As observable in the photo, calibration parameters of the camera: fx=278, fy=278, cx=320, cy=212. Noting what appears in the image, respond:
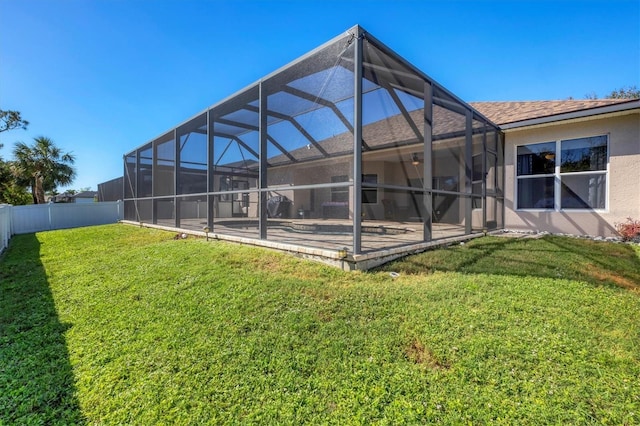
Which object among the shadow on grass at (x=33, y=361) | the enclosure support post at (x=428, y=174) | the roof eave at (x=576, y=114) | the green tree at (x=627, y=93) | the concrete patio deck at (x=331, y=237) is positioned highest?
the green tree at (x=627, y=93)

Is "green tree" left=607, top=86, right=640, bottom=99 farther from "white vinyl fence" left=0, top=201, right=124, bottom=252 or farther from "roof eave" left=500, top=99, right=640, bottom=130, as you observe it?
"white vinyl fence" left=0, top=201, right=124, bottom=252

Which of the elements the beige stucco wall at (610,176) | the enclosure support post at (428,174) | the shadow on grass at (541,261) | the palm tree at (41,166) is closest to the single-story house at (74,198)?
the palm tree at (41,166)

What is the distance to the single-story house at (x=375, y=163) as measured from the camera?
15.8ft

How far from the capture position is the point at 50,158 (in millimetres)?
19953

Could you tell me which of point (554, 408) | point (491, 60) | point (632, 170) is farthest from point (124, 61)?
point (632, 170)

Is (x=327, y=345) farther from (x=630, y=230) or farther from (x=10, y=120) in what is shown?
(x=10, y=120)

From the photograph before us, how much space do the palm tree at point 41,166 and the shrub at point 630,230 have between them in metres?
29.6

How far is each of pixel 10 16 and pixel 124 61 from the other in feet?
10.4

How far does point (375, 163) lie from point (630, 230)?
→ 6.40 metres

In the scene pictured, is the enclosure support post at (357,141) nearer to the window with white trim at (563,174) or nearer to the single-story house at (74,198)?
the window with white trim at (563,174)

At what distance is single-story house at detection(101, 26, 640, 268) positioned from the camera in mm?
4828

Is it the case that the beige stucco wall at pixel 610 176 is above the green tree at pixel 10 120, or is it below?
below

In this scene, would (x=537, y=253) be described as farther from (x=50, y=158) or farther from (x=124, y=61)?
(x=50, y=158)

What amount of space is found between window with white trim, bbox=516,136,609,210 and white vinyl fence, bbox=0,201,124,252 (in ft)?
55.5
